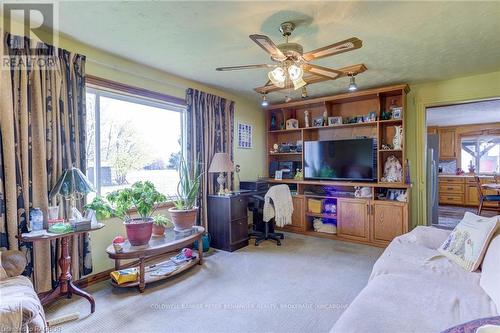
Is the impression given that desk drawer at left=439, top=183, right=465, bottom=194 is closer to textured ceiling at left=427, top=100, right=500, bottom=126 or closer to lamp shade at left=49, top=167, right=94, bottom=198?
textured ceiling at left=427, top=100, right=500, bottom=126

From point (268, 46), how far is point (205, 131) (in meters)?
2.18

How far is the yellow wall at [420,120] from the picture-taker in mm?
3645

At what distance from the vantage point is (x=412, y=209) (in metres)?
3.95

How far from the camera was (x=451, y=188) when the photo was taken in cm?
700

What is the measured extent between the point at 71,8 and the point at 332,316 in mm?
3061

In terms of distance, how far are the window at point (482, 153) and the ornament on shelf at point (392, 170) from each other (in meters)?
4.87

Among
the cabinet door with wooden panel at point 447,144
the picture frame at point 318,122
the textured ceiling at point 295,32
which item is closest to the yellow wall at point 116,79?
the textured ceiling at point 295,32

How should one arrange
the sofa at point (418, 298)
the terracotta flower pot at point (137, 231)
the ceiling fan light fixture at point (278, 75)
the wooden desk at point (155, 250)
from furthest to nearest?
the terracotta flower pot at point (137, 231) < the wooden desk at point (155, 250) < the ceiling fan light fixture at point (278, 75) < the sofa at point (418, 298)

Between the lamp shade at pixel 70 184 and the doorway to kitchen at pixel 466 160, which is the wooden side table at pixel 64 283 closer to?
the lamp shade at pixel 70 184

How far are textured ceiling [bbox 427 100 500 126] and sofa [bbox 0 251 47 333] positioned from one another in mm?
5355

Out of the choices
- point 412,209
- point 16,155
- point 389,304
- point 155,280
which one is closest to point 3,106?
point 16,155

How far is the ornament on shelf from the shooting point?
3.88m

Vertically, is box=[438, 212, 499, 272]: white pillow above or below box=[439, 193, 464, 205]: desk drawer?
above

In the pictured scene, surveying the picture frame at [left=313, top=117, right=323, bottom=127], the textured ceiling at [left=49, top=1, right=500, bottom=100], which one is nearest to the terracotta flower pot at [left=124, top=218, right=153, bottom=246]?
the textured ceiling at [left=49, top=1, right=500, bottom=100]
